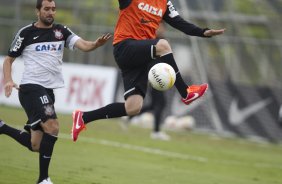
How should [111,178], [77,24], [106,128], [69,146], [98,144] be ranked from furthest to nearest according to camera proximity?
[77,24] → [106,128] → [98,144] → [69,146] → [111,178]

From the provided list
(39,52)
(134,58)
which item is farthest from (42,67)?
(134,58)

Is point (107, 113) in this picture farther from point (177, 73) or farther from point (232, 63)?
point (232, 63)

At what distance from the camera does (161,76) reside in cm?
1013

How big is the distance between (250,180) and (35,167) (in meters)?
3.88

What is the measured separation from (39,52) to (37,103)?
2.58 feet

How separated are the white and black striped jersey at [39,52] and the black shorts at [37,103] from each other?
13 centimetres

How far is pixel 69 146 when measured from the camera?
15.6 meters

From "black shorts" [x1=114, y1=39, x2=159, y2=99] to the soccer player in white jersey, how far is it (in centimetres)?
51

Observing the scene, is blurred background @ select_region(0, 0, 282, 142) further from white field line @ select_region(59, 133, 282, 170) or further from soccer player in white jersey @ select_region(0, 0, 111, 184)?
soccer player in white jersey @ select_region(0, 0, 111, 184)

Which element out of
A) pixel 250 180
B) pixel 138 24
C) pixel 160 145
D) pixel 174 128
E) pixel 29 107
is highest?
pixel 138 24


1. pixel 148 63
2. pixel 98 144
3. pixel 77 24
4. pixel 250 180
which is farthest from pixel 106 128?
pixel 148 63

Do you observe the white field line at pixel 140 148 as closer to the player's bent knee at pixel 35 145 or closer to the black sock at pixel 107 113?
the black sock at pixel 107 113

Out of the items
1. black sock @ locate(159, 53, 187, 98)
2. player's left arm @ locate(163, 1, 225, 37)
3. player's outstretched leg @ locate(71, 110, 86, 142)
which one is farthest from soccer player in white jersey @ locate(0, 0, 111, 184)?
player's left arm @ locate(163, 1, 225, 37)

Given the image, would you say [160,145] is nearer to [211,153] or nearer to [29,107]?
[211,153]
